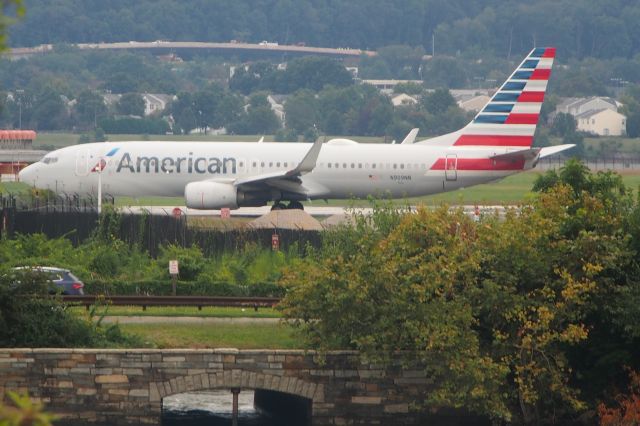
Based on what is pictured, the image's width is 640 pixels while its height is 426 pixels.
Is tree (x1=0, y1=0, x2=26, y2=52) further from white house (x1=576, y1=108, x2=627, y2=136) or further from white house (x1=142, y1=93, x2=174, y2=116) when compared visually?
white house (x1=142, y1=93, x2=174, y2=116)

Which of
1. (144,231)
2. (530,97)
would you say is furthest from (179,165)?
(530,97)

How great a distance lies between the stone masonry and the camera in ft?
108

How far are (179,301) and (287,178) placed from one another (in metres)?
21.6

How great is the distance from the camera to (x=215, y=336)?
34938 millimetres

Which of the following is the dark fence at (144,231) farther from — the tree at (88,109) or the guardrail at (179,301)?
the tree at (88,109)

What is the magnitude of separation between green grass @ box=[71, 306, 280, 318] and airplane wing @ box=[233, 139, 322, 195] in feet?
66.6

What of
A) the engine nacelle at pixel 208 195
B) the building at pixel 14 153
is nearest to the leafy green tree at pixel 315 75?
the building at pixel 14 153

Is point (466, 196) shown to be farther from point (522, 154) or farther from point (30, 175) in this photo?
point (30, 175)

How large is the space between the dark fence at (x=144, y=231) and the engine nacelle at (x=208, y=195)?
951cm

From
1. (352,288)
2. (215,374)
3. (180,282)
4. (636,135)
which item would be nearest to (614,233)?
(352,288)

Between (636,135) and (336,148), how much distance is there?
303ft

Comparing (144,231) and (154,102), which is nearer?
(144,231)

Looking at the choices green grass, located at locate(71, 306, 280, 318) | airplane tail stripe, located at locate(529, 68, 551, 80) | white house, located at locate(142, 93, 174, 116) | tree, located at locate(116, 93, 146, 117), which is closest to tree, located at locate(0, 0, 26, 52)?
green grass, located at locate(71, 306, 280, 318)

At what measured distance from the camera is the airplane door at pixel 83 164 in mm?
61406
